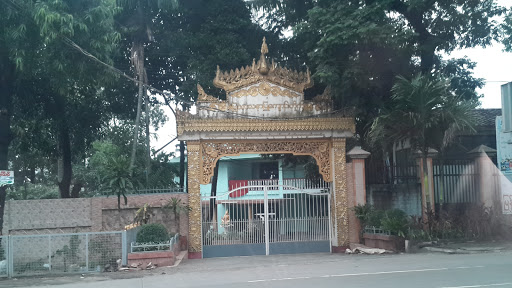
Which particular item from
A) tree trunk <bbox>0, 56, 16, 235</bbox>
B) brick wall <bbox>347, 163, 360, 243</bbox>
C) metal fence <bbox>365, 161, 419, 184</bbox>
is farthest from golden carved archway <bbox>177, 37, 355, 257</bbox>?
tree trunk <bbox>0, 56, 16, 235</bbox>

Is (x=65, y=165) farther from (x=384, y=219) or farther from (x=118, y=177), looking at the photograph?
(x=384, y=219)

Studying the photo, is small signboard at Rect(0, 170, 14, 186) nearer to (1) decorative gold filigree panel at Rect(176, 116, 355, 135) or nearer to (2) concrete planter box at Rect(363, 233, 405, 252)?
(1) decorative gold filigree panel at Rect(176, 116, 355, 135)

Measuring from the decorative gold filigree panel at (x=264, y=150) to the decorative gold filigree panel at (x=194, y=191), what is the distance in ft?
0.68

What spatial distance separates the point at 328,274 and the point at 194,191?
605 centimetres

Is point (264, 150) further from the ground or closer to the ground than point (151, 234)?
further from the ground

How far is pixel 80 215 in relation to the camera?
53.1 ft

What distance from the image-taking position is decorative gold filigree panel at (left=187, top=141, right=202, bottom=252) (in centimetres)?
1565

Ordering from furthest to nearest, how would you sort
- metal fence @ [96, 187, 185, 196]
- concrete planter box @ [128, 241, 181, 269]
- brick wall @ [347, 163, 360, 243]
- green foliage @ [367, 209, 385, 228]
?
brick wall @ [347, 163, 360, 243], metal fence @ [96, 187, 185, 196], green foliage @ [367, 209, 385, 228], concrete planter box @ [128, 241, 181, 269]

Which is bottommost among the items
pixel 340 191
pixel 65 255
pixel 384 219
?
pixel 65 255

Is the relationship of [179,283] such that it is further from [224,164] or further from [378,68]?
[224,164]

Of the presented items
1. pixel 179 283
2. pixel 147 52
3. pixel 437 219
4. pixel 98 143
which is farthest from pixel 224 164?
pixel 179 283

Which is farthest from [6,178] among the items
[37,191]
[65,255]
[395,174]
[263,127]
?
[37,191]

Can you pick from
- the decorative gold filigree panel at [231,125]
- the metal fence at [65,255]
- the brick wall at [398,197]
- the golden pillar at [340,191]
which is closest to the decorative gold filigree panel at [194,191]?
the decorative gold filigree panel at [231,125]

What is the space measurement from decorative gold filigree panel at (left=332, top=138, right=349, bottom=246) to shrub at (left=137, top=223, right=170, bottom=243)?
221 inches
